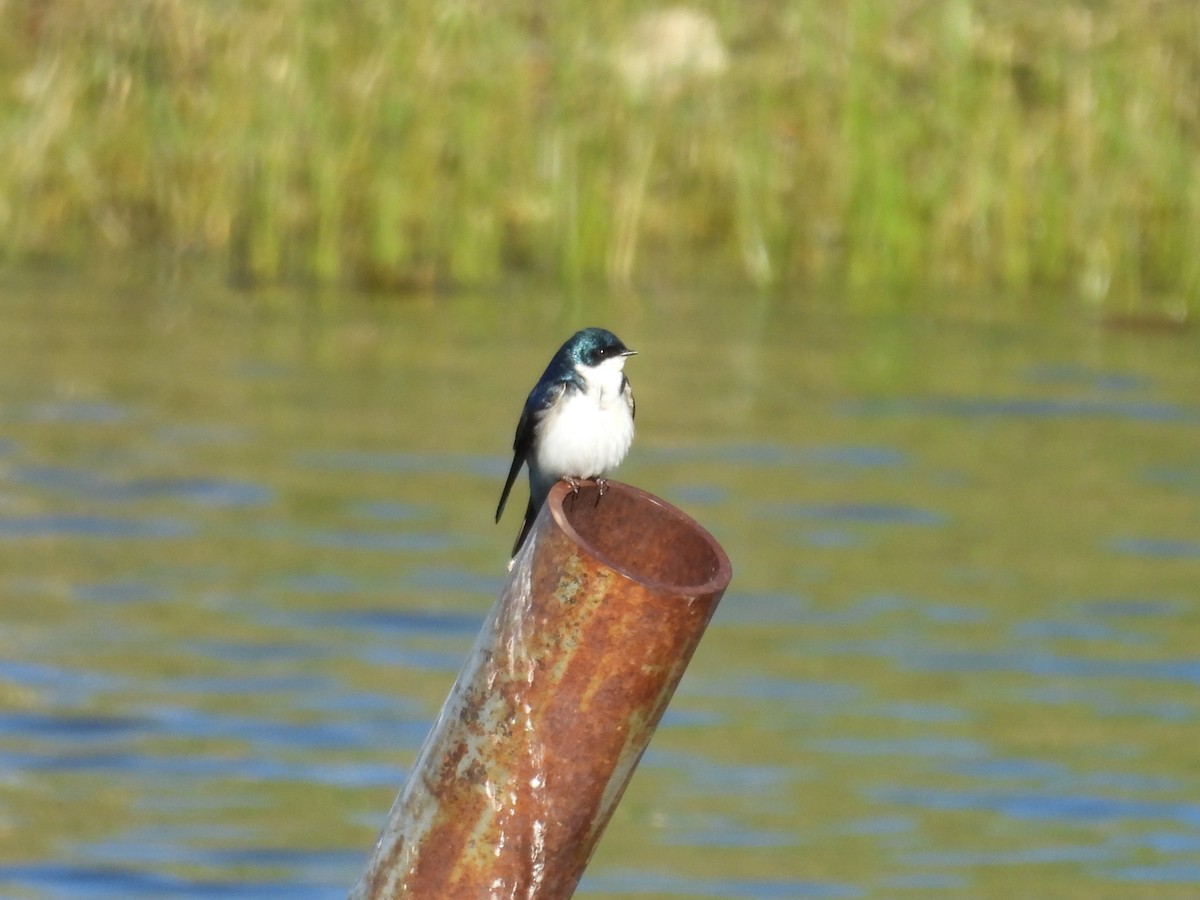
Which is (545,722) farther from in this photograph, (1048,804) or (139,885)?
(1048,804)

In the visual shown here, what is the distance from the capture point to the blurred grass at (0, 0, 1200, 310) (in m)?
14.4

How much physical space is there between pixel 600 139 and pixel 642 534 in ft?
36.7

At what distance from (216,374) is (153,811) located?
19.9 ft

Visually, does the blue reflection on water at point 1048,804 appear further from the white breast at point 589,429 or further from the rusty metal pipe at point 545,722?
the rusty metal pipe at point 545,722

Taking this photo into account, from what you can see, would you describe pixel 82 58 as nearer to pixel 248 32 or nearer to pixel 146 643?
pixel 248 32

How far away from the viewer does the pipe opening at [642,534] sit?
11.2ft

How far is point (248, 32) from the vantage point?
14328 millimetres

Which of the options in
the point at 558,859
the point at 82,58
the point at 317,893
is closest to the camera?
the point at 558,859

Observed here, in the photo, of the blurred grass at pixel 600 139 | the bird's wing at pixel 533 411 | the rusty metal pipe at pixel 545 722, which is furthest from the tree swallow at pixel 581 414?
the blurred grass at pixel 600 139

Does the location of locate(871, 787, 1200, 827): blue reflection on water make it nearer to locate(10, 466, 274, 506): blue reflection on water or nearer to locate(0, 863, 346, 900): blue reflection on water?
locate(0, 863, 346, 900): blue reflection on water

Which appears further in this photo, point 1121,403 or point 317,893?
point 1121,403

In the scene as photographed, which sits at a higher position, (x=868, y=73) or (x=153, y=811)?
(x=868, y=73)

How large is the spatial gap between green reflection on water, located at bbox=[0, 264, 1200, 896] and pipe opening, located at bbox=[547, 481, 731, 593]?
116 inches

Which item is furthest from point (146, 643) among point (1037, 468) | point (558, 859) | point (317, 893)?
point (558, 859)
